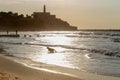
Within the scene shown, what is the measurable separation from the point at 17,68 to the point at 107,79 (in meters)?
5.78

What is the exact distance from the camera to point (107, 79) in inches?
606

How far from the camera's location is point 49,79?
14.6 m

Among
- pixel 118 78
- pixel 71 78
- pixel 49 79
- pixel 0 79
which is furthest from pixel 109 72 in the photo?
pixel 0 79

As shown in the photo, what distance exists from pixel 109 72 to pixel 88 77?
2.83 metres

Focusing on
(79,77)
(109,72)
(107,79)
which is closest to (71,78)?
(79,77)

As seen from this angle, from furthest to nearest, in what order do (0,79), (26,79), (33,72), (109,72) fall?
(109,72) → (33,72) → (26,79) → (0,79)

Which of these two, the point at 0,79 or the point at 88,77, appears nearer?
the point at 0,79

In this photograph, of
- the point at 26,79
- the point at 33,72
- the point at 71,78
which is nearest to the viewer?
the point at 26,79

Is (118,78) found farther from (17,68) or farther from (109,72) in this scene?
(17,68)

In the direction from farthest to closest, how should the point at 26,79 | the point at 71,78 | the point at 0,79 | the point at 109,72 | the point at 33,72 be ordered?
the point at 109,72 → the point at 33,72 → the point at 71,78 → the point at 26,79 → the point at 0,79

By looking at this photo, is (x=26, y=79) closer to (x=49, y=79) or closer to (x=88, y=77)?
(x=49, y=79)

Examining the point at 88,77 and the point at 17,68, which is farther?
the point at 17,68

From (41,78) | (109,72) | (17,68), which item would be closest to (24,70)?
(17,68)

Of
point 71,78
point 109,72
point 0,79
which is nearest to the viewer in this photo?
point 0,79
